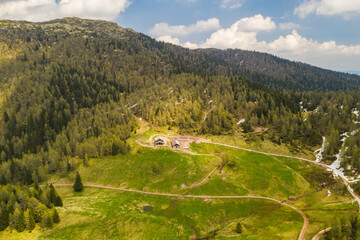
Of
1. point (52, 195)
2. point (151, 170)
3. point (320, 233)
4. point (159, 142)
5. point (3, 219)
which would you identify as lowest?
point (320, 233)

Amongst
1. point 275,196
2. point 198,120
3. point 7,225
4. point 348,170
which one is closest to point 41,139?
point 7,225

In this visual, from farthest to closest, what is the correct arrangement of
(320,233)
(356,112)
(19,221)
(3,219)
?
(356,112), (3,219), (19,221), (320,233)

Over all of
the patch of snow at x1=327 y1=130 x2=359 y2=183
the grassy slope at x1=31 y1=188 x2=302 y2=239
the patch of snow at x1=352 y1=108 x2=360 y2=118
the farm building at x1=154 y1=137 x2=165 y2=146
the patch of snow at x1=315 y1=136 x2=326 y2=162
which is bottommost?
the grassy slope at x1=31 y1=188 x2=302 y2=239

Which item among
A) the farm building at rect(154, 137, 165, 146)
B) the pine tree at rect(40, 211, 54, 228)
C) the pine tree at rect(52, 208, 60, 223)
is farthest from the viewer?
the farm building at rect(154, 137, 165, 146)

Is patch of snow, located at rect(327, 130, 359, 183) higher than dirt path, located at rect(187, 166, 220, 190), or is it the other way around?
patch of snow, located at rect(327, 130, 359, 183)

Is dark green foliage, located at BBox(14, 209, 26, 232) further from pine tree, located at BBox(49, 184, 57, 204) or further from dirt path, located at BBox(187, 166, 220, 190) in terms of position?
dirt path, located at BBox(187, 166, 220, 190)

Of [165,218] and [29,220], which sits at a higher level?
Answer: [29,220]

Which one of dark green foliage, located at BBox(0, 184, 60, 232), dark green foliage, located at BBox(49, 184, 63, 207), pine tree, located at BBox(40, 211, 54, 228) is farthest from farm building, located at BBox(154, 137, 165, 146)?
pine tree, located at BBox(40, 211, 54, 228)

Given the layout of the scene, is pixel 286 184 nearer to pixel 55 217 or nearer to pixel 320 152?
pixel 320 152

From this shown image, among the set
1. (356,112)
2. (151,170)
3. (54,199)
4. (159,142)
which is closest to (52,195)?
(54,199)

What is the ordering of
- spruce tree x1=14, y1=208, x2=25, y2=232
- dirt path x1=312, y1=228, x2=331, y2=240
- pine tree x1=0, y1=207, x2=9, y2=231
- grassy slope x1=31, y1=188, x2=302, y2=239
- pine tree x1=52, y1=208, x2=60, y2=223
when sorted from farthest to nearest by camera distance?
pine tree x1=52, y1=208, x2=60, y2=223, grassy slope x1=31, y1=188, x2=302, y2=239, pine tree x1=0, y1=207, x2=9, y2=231, spruce tree x1=14, y1=208, x2=25, y2=232, dirt path x1=312, y1=228, x2=331, y2=240
